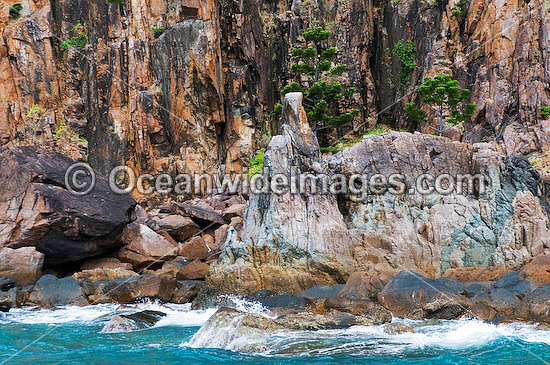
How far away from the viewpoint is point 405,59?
3938 centimetres

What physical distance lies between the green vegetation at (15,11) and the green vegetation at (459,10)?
33002 millimetres

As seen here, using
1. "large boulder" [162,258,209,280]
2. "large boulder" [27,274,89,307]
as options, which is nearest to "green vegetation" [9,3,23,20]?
"large boulder" [27,274,89,307]

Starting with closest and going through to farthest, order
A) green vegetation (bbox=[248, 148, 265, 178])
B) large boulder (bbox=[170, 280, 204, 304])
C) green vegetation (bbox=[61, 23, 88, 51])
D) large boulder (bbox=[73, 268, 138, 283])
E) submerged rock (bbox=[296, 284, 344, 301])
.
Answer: submerged rock (bbox=[296, 284, 344, 301]), large boulder (bbox=[170, 280, 204, 304]), large boulder (bbox=[73, 268, 138, 283]), green vegetation (bbox=[248, 148, 265, 178]), green vegetation (bbox=[61, 23, 88, 51])

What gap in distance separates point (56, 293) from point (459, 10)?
32441 mm

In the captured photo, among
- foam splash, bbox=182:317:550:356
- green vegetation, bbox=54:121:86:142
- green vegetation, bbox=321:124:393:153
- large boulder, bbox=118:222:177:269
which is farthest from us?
green vegetation, bbox=54:121:86:142

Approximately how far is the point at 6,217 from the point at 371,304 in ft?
46.5

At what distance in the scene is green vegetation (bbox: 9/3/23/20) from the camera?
38156mm

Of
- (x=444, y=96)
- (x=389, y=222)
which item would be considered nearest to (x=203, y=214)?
(x=389, y=222)

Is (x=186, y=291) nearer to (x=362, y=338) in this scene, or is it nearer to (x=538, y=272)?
(x=362, y=338)

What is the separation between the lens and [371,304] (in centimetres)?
1306

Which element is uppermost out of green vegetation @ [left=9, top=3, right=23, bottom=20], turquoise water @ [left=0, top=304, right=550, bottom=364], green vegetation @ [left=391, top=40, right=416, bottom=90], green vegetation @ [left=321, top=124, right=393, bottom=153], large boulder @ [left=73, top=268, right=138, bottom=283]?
green vegetation @ [left=9, top=3, right=23, bottom=20]

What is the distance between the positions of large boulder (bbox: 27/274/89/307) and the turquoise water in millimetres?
3321

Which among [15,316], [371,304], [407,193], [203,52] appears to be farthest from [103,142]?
[371,304]

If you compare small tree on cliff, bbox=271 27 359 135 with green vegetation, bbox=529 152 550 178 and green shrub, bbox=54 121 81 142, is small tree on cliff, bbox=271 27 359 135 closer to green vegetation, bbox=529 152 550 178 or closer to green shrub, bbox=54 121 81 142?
green vegetation, bbox=529 152 550 178
